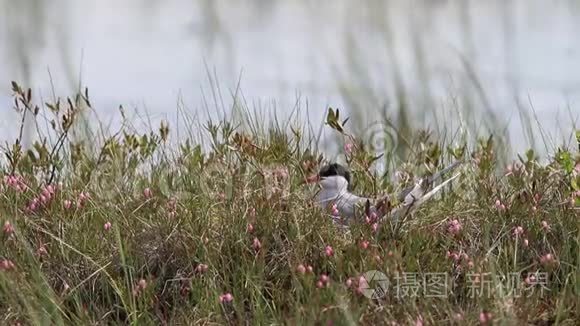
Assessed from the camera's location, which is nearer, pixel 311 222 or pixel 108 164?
pixel 311 222

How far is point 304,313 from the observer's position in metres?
3.89

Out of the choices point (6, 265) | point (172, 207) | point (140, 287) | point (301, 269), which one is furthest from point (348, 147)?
point (6, 265)

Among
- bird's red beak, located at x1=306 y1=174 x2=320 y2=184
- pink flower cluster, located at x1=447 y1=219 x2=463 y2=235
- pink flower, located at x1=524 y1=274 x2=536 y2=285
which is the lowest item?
pink flower, located at x1=524 y1=274 x2=536 y2=285

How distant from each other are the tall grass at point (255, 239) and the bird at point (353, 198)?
3.0 inches

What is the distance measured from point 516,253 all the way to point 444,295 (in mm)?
808

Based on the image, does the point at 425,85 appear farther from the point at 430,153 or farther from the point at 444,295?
the point at 444,295

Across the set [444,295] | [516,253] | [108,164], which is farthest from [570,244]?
[108,164]

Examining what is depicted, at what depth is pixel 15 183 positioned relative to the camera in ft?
18.3

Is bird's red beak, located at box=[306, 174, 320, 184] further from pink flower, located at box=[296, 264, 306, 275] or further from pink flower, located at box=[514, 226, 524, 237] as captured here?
pink flower, located at box=[514, 226, 524, 237]

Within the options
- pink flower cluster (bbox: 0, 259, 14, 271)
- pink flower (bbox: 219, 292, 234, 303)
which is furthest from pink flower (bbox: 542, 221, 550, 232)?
pink flower cluster (bbox: 0, 259, 14, 271)

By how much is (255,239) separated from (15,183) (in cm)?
174

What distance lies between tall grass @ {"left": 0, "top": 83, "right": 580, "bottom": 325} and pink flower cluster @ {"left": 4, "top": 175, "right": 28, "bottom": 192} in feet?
0.04

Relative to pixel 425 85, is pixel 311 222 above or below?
below

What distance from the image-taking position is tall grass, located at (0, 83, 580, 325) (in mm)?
4230
